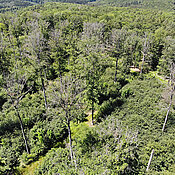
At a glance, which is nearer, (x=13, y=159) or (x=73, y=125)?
(x=13, y=159)

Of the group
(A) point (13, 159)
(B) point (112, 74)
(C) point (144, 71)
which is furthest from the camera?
(C) point (144, 71)

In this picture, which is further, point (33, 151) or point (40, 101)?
point (40, 101)

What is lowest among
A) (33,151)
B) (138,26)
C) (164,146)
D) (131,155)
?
(33,151)

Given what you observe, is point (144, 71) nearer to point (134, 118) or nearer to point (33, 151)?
point (134, 118)

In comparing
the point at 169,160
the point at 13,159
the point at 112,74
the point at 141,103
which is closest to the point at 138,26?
the point at 112,74

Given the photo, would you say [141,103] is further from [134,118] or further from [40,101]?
[40,101]

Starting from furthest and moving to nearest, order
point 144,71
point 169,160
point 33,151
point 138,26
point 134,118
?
point 138,26
point 144,71
point 134,118
point 33,151
point 169,160

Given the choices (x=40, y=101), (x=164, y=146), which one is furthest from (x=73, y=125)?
(x=164, y=146)

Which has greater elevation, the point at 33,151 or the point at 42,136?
the point at 42,136

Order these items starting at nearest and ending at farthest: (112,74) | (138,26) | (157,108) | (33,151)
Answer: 1. (33,151)
2. (157,108)
3. (112,74)
4. (138,26)
